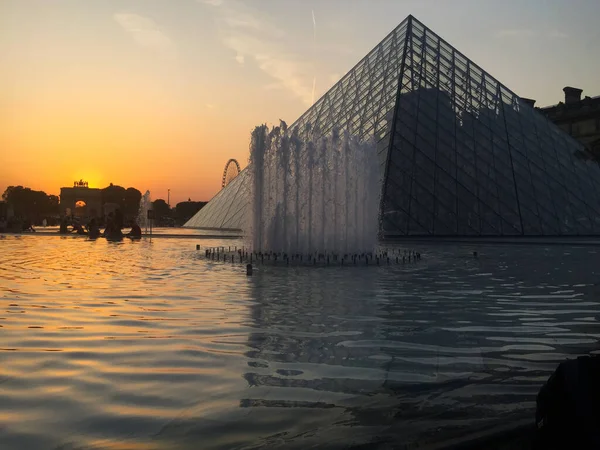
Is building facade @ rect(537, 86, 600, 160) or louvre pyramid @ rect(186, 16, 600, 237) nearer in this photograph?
louvre pyramid @ rect(186, 16, 600, 237)

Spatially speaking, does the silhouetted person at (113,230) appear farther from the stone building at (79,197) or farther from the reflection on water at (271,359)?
the stone building at (79,197)

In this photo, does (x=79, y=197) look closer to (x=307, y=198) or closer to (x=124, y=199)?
(x=124, y=199)

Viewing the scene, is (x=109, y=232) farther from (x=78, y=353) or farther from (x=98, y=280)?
(x=78, y=353)

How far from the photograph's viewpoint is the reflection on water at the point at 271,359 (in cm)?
427

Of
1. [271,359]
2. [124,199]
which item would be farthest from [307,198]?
[124,199]

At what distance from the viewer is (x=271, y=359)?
631cm

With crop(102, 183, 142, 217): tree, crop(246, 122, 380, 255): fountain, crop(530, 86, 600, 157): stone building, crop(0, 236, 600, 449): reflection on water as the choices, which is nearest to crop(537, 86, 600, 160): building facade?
crop(530, 86, 600, 157): stone building

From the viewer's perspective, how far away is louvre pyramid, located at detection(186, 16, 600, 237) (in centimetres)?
3622

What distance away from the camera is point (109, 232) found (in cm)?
3888

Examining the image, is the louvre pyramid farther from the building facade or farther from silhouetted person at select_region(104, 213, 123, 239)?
the building facade

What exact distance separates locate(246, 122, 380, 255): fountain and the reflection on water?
10.7 meters

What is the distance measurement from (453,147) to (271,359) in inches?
1354

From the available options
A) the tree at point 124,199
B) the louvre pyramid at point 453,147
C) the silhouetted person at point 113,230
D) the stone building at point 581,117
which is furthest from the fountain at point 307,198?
the tree at point 124,199

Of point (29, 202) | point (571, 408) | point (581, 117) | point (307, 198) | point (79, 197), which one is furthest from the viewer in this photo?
point (29, 202)
